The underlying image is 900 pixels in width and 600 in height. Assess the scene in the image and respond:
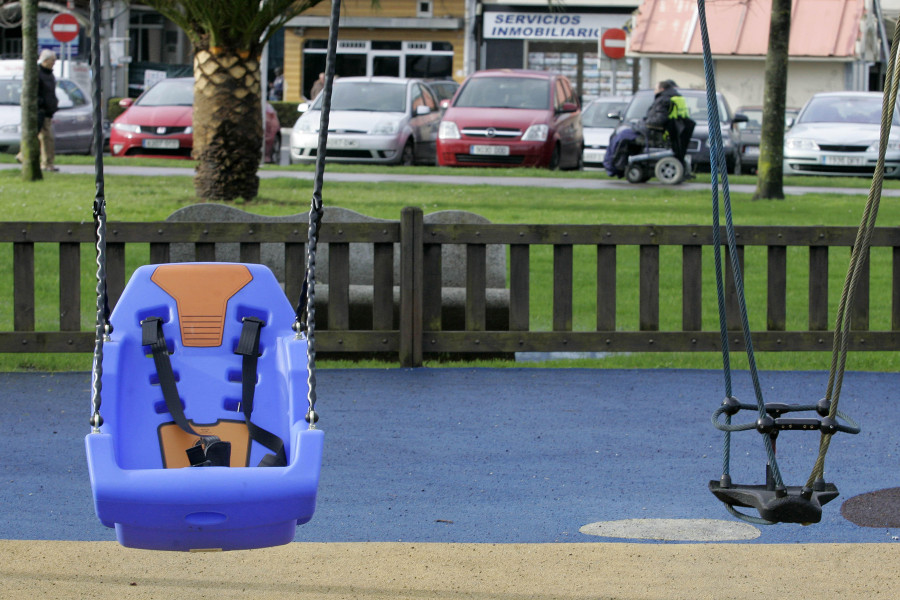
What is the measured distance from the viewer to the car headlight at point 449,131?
2045cm

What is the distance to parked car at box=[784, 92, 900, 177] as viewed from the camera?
20578 mm

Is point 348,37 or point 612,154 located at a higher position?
point 348,37

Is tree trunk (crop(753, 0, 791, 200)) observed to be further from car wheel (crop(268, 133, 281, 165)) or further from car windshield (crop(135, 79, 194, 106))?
car wheel (crop(268, 133, 281, 165))

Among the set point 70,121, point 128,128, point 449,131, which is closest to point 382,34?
point 70,121

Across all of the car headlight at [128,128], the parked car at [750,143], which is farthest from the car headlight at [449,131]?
the parked car at [750,143]

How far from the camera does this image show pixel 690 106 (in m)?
21.8

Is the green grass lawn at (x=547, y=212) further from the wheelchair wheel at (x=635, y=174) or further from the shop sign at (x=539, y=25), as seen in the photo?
the shop sign at (x=539, y=25)

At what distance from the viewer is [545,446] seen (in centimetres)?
650

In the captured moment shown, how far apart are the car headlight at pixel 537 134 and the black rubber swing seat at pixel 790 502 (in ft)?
54.8

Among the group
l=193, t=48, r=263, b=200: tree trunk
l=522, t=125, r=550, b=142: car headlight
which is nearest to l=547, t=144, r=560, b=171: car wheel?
l=522, t=125, r=550, b=142: car headlight

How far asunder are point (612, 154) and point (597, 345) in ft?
37.2

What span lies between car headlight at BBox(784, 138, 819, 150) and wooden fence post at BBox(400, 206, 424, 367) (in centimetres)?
1419

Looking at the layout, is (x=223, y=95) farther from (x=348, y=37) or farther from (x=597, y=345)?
(x=348, y=37)

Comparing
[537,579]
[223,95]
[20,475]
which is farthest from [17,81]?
[537,579]
